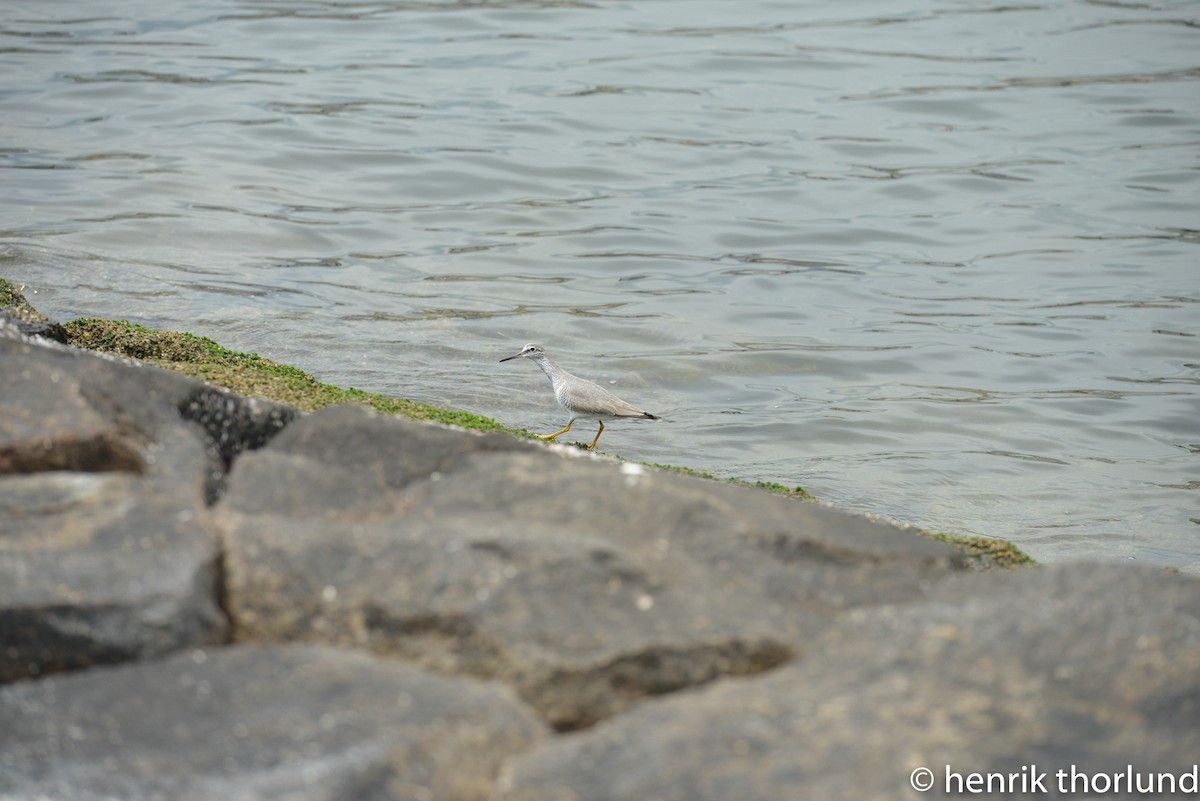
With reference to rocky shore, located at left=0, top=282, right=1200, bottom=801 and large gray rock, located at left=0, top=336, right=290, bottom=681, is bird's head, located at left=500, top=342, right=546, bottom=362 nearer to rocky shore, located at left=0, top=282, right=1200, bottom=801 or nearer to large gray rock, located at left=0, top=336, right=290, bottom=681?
large gray rock, located at left=0, top=336, right=290, bottom=681

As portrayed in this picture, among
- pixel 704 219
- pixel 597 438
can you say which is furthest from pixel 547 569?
pixel 704 219

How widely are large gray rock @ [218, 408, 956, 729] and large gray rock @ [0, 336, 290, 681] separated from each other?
13 cm

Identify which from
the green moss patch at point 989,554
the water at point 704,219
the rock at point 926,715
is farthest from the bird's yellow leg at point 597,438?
the rock at point 926,715

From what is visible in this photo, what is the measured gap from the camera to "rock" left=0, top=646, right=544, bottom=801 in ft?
7.57

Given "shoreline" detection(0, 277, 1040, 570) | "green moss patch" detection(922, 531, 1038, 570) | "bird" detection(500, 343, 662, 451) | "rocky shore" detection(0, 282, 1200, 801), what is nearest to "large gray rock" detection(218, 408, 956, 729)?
"rocky shore" detection(0, 282, 1200, 801)

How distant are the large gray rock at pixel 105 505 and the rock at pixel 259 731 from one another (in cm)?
12

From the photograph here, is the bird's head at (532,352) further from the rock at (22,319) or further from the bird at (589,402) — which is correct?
the rock at (22,319)

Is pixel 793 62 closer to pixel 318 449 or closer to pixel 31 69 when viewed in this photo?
pixel 31 69

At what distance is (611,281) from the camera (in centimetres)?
1115

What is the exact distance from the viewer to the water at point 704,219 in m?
8.60

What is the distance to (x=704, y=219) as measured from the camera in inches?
493

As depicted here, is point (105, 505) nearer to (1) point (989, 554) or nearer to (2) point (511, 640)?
(2) point (511, 640)

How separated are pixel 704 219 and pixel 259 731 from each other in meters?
10.6

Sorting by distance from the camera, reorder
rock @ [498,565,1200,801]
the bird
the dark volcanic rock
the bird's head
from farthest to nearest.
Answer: the bird's head, the bird, the dark volcanic rock, rock @ [498,565,1200,801]
